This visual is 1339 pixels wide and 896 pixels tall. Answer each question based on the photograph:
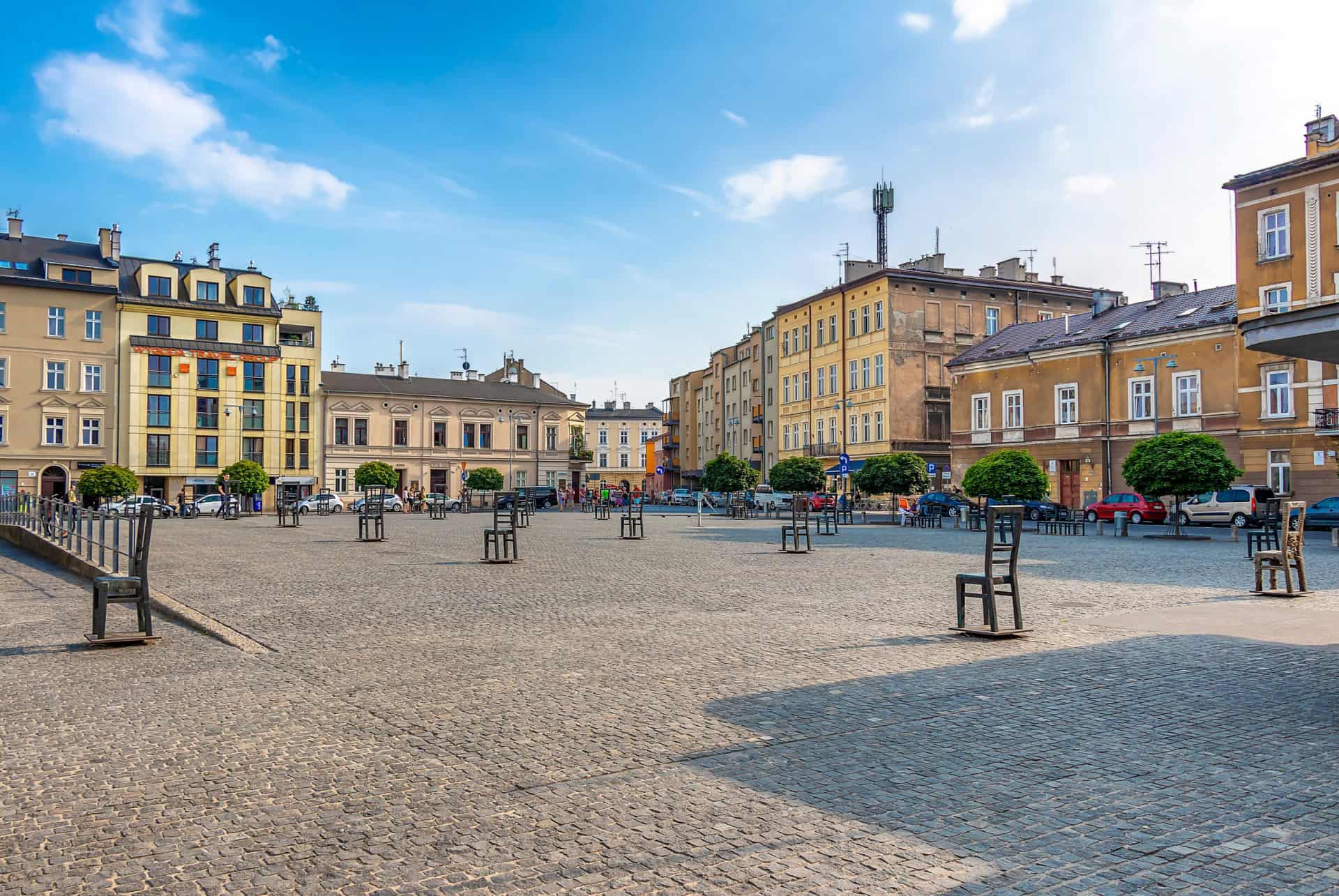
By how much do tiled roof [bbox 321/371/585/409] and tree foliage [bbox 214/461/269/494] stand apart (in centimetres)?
1738

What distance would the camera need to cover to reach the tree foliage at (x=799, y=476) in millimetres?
50969

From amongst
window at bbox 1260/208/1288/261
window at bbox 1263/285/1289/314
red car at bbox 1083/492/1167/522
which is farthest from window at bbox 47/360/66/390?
window at bbox 1260/208/1288/261

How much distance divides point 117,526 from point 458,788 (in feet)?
40.4

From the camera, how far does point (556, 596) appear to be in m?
14.0

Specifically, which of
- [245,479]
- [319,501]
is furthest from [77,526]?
[319,501]

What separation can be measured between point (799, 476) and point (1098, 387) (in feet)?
48.5

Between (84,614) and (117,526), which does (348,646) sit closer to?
(84,614)

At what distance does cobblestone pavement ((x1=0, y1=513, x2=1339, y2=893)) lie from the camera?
413cm

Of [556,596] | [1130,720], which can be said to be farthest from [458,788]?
[556,596]

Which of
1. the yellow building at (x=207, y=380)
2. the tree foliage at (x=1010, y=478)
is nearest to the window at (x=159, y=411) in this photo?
the yellow building at (x=207, y=380)

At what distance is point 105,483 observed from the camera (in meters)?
50.1

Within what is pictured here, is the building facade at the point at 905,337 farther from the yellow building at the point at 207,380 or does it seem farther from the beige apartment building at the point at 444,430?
the yellow building at the point at 207,380

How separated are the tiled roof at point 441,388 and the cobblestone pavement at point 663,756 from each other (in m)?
69.2

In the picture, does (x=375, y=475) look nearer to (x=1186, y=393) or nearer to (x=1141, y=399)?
(x=1141, y=399)
